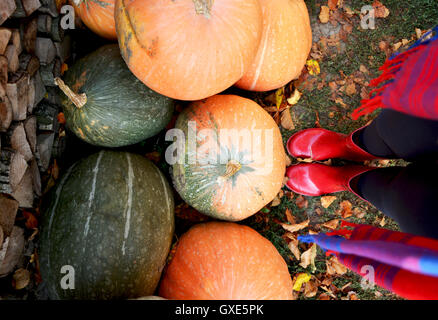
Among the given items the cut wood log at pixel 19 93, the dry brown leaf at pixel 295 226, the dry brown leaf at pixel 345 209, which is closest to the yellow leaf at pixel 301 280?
the dry brown leaf at pixel 295 226

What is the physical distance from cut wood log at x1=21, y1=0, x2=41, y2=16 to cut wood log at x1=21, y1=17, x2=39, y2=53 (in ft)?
0.26

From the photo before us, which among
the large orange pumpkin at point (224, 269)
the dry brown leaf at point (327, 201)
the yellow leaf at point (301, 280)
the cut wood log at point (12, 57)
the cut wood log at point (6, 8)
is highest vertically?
the cut wood log at point (6, 8)

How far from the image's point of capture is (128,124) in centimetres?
167

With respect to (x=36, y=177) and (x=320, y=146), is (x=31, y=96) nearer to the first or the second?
(x=36, y=177)

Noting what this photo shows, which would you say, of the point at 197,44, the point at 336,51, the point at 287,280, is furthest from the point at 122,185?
the point at 336,51

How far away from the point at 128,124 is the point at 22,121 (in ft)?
1.54

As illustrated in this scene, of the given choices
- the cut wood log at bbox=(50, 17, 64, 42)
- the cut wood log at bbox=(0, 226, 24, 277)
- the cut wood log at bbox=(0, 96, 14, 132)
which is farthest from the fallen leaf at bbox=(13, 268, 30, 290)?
the cut wood log at bbox=(50, 17, 64, 42)

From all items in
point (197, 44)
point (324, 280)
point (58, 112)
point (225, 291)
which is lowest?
point (324, 280)

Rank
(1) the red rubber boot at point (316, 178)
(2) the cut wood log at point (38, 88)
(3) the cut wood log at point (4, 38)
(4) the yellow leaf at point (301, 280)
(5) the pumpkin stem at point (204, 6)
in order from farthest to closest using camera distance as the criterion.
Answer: (4) the yellow leaf at point (301, 280)
(1) the red rubber boot at point (316, 178)
(2) the cut wood log at point (38, 88)
(3) the cut wood log at point (4, 38)
(5) the pumpkin stem at point (204, 6)

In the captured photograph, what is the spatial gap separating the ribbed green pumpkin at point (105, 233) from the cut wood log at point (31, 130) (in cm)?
22

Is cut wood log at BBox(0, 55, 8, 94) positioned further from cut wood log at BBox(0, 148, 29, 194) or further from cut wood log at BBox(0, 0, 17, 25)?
cut wood log at BBox(0, 148, 29, 194)

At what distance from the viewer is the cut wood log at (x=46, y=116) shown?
5.67 feet

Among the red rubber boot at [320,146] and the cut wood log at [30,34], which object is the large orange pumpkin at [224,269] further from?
the cut wood log at [30,34]

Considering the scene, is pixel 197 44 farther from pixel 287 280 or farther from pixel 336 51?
pixel 336 51
